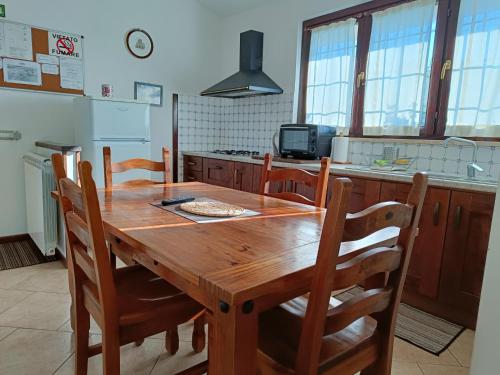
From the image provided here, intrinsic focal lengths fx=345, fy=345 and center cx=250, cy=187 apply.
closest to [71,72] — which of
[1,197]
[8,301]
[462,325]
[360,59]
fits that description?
[1,197]

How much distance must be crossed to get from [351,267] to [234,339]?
13.2 inches

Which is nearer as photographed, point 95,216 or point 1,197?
point 95,216

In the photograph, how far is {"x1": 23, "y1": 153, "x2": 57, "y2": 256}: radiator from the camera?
261 centimetres

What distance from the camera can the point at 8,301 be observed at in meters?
2.11

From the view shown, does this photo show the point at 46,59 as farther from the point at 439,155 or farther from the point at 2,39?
the point at 439,155

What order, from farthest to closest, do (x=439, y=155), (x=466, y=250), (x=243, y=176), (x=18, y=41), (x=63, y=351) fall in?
(x=243, y=176)
(x=18, y=41)
(x=439, y=155)
(x=466, y=250)
(x=63, y=351)

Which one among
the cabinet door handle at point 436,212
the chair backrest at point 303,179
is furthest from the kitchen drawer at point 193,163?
the cabinet door handle at point 436,212

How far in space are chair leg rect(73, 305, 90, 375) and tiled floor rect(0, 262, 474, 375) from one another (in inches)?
11.5

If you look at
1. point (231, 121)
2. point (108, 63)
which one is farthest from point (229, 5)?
point (108, 63)

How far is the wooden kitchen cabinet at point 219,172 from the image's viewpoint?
11.4 ft

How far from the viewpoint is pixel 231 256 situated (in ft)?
2.97

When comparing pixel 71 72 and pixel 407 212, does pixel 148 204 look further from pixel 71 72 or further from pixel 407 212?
pixel 71 72

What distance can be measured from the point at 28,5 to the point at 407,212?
Answer: 352 cm

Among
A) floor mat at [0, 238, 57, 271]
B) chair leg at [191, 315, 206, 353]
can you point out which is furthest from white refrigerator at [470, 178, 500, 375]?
Answer: floor mat at [0, 238, 57, 271]
